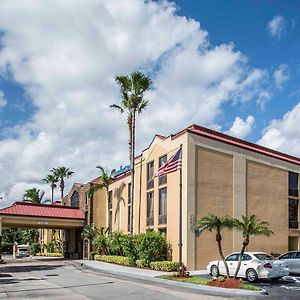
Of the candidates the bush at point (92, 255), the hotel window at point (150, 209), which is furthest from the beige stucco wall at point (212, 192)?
the bush at point (92, 255)

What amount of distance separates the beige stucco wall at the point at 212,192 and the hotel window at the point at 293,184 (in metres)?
7.64

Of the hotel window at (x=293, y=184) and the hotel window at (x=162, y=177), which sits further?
the hotel window at (x=293, y=184)

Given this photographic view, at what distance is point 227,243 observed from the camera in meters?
31.9

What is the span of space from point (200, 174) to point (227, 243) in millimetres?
5442

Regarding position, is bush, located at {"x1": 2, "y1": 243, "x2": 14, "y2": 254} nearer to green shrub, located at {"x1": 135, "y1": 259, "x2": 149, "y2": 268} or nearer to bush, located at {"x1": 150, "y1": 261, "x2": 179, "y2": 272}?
green shrub, located at {"x1": 135, "y1": 259, "x2": 149, "y2": 268}

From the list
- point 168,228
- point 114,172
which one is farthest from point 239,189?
point 114,172

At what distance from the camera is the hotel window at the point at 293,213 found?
37.0 metres

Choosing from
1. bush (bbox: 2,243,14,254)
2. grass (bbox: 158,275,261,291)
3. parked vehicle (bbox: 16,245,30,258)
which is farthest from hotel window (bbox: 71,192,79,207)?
bush (bbox: 2,243,14,254)

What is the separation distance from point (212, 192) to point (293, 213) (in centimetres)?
978

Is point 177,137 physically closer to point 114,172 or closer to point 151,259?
point 151,259

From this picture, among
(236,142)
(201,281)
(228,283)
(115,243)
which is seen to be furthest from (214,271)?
(115,243)

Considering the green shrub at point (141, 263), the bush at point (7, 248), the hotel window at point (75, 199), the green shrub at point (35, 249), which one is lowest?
the bush at point (7, 248)

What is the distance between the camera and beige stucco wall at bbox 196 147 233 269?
1199 inches

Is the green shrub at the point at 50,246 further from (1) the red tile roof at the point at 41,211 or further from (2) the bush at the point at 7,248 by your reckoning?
(2) the bush at the point at 7,248
